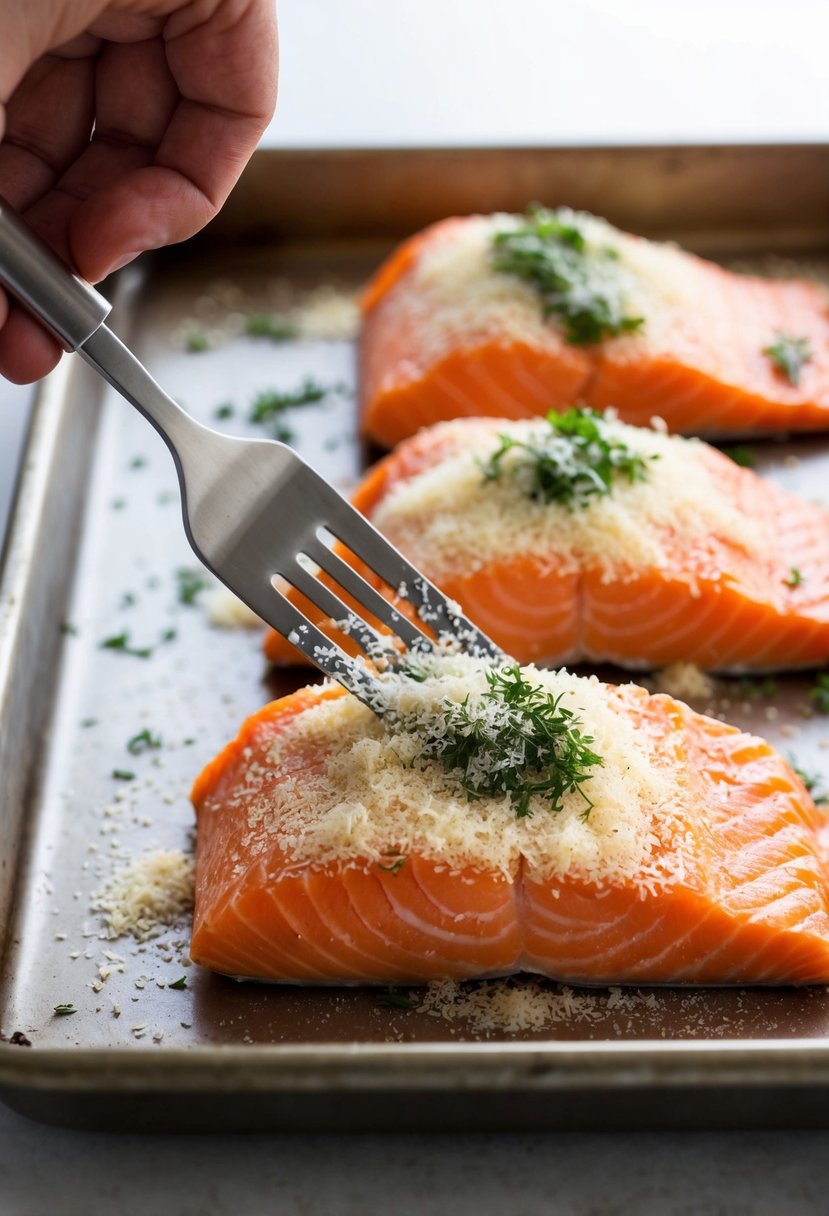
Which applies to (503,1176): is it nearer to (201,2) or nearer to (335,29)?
(201,2)

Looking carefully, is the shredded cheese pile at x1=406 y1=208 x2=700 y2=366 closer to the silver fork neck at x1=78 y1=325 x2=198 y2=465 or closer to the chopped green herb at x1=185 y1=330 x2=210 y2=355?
the chopped green herb at x1=185 y1=330 x2=210 y2=355

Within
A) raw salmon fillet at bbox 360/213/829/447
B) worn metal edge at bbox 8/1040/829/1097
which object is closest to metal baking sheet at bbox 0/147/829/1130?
worn metal edge at bbox 8/1040/829/1097

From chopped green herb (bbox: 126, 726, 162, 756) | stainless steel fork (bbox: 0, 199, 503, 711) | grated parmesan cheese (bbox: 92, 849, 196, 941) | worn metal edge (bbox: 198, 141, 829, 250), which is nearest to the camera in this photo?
stainless steel fork (bbox: 0, 199, 503, 711)

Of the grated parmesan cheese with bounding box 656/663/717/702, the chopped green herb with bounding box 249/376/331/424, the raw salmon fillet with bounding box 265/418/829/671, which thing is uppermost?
the chopped green herb with bounding box 249/376/331/424

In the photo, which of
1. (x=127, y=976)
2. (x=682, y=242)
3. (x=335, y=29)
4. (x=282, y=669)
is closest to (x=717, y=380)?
(x=682, y=242)

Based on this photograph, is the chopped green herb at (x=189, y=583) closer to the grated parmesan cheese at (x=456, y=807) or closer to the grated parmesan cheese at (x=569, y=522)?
the grated parmesan cheese at (x=569, y=522)
